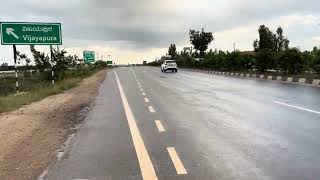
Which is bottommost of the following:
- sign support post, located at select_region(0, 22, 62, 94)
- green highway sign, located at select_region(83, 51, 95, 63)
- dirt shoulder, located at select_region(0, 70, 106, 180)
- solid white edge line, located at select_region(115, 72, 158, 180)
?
green highway sign, located at select_region(83, 51, 95, 63)

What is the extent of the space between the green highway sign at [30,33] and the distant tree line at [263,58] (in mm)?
17018

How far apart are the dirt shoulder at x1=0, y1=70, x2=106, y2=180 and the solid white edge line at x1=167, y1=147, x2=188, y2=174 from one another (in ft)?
6.49

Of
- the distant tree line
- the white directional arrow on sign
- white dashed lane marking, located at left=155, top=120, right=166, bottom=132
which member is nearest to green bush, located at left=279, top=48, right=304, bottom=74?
the distant tree line

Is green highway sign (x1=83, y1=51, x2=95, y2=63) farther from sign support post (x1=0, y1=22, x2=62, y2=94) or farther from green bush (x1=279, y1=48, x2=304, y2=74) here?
sign support post (x1=0, y1=22, x2=62, y2=94)

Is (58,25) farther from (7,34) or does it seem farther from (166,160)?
(166,160)

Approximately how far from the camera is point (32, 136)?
1104cm

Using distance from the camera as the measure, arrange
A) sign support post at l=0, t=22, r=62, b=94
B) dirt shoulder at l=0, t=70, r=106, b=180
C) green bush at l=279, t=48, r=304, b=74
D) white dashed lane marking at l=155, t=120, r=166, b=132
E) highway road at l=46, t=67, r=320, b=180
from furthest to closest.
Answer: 1. green bush at l=279, t=48, r=304, b=74
2. sign support post at l=0, t=22, r=62, b=94
3. white dashed lane marking at l=155, t=120, r=166, b=132
4. dirt shoulder at l=0, t=70, r=106, b=180
5. highway road at l=46, t=67, r=320, b=180

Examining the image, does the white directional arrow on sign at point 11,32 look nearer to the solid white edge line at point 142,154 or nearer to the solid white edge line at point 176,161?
the solid white edge line at point 142,154

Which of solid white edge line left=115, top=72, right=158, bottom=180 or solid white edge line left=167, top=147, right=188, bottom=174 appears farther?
solid white edge line left=167, top=147, right=188, bottom=174

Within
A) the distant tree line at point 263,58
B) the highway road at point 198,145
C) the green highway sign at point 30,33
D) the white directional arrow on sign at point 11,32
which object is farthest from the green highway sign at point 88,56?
the highway road at point 198,145

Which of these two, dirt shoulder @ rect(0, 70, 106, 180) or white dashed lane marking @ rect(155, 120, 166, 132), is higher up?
white dashed lane marking @ rect(155, 120, 166, 132)

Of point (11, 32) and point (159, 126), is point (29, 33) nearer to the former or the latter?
point (11, 32)

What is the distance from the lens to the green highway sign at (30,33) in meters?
27.9

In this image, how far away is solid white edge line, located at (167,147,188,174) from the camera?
697 centimetres
